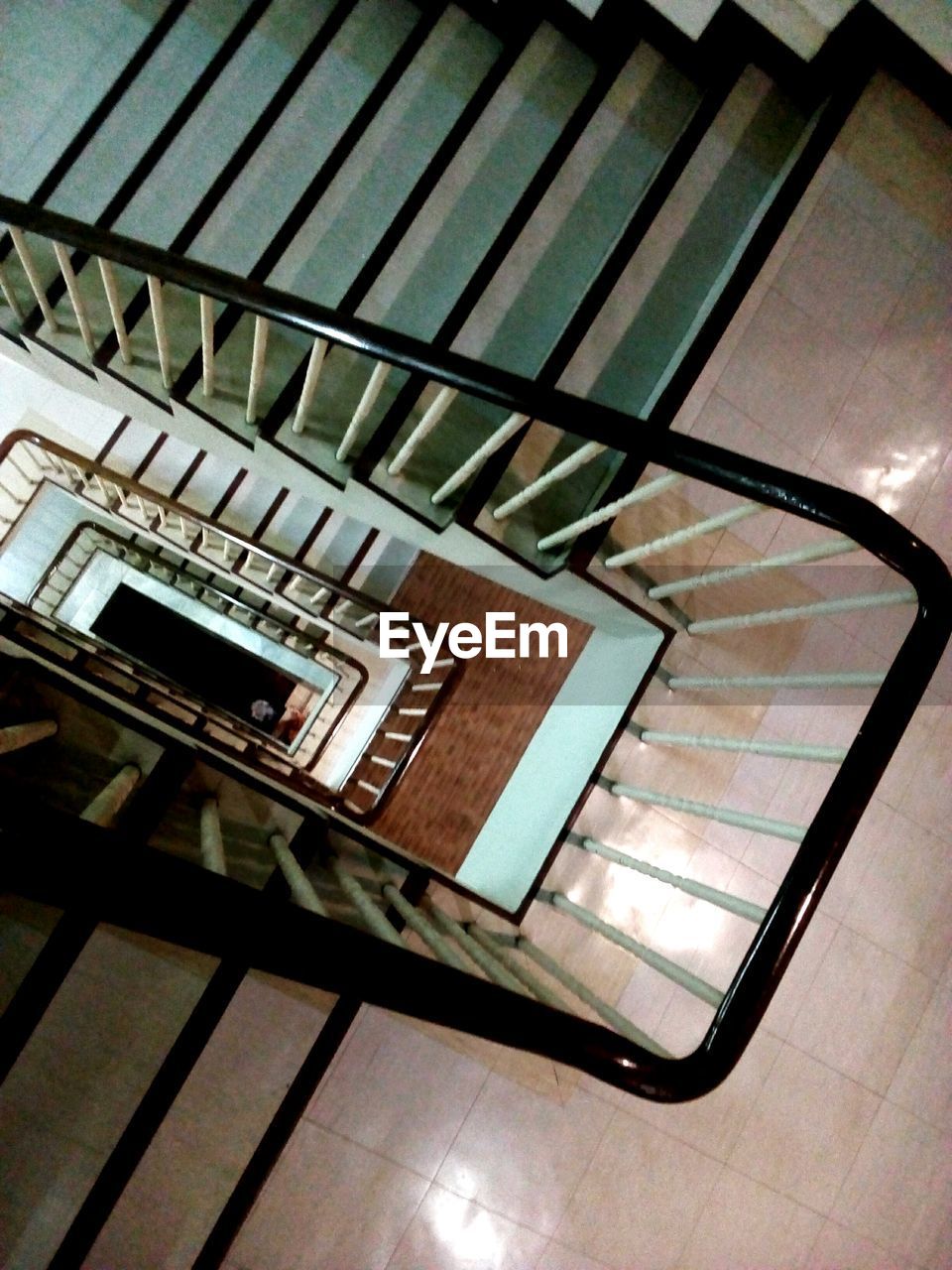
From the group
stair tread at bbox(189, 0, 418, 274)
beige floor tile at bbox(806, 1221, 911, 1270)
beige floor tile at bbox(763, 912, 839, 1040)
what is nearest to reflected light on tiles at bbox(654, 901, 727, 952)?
beige floor tile at bbox(763, 912, 839, 1040)

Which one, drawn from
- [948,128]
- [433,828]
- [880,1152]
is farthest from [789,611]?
[433,828]

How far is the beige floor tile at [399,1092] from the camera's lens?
1.98 metres

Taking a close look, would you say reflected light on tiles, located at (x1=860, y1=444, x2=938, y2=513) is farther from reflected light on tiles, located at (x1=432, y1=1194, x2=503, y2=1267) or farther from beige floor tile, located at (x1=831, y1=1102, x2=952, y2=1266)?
reflected light on tiles, located at (x1=432, y1=1194, x2=503, y2=1267)

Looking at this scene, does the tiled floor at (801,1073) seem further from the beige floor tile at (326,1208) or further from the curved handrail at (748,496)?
the curved handrail at (748,496)

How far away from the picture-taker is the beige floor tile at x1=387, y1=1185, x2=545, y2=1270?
2.01m

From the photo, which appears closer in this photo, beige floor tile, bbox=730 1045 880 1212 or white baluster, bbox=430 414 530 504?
white baluster, bbox=430 414 530 504

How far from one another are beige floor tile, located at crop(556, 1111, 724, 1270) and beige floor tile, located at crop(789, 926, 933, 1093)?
540 mm

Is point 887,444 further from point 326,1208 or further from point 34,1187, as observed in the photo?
point 34,1187

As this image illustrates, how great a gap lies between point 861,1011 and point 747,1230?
30.5 inches

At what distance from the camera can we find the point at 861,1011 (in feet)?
7.65

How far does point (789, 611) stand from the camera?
1.29 m

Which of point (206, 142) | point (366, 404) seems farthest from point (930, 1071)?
point (206, 142)

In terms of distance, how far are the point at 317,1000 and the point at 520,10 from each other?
3095 millimetres

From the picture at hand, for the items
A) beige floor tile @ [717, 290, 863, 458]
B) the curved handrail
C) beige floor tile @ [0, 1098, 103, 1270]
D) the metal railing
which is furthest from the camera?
the metal railing
